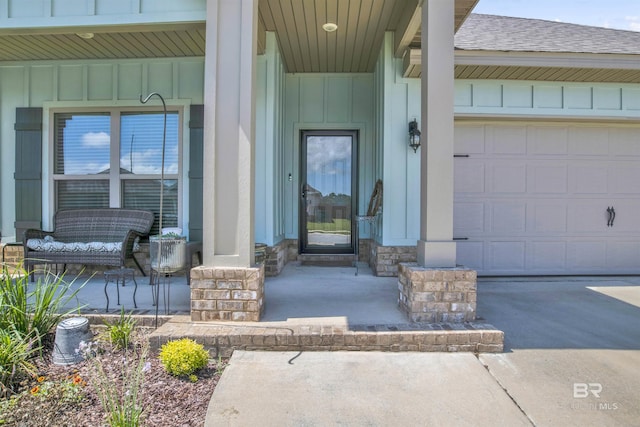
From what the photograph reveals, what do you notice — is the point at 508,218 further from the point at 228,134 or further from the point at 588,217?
the point at 228,134

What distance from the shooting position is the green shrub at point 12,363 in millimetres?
2176

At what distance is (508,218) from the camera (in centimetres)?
522

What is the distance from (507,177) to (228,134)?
408 centimetres

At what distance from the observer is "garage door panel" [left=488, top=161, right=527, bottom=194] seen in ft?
17.0

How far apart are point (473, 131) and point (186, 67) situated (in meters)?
4.05

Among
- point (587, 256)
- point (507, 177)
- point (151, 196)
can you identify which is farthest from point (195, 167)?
point (587, 256)

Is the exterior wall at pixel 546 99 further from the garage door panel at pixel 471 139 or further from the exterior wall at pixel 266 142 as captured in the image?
the exterior wall at pixel 266 142

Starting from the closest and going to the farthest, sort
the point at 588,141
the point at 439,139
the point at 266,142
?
the point at 439,139 < the point at 266,142 < the point at 588,141

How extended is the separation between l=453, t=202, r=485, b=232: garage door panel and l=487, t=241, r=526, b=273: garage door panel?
0.34m

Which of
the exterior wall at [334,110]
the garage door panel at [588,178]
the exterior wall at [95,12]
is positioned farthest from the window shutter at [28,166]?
the garage door panel at [588,178]

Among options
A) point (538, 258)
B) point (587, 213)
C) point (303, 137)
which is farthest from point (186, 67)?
point (587, 213)

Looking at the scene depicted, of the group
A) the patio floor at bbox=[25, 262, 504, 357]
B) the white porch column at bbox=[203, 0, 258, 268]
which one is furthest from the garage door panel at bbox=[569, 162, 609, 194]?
the white porch column at bbox=[203, 0, 258, 268]

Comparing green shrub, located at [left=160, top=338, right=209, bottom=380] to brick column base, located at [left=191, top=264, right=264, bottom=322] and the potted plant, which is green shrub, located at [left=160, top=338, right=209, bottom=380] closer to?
brick column base, located at [left=191, top=264, right=264, bottom=322]

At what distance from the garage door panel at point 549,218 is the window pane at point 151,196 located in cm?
503
